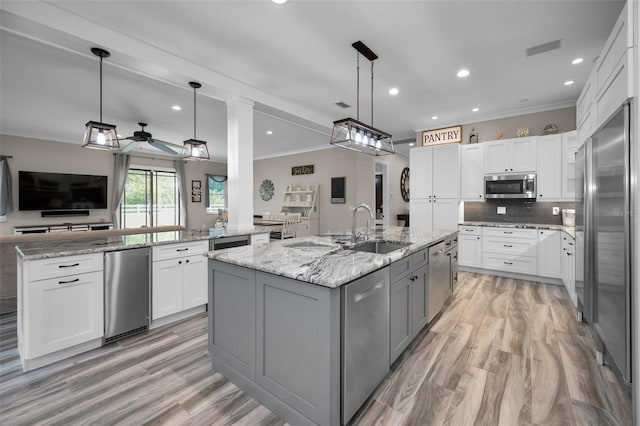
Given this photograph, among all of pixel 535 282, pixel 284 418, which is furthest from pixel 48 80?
pixel 535 282

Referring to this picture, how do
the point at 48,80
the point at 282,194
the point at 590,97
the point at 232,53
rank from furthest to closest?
the point at 282,194 → the point at 48,80 → the point at 232,53 → the point at 590,97

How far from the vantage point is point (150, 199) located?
8773mm

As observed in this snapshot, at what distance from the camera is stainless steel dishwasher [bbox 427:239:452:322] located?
2.70 metres

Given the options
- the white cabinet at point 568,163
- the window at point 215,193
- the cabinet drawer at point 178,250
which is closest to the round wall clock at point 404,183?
the white cabinet at point 568,163

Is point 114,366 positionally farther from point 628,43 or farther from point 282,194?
point 282,194

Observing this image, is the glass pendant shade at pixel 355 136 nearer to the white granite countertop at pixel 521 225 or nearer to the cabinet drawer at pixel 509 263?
the white granite countertop at pixel 521 225

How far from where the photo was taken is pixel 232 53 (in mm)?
3020

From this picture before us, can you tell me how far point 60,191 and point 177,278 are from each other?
6.17 m

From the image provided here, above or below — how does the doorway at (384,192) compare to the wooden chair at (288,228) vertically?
above

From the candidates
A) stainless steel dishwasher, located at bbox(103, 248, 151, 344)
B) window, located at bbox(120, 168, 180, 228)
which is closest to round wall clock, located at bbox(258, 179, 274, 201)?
window, located at bbox(120, 168, 180, 228)

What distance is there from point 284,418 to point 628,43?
2.85 meters

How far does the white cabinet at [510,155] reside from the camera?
14.9 ft

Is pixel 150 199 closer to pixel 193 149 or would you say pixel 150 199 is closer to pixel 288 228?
pixel 288 228

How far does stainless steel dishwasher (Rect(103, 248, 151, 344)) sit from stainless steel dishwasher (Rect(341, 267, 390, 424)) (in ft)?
7.13
